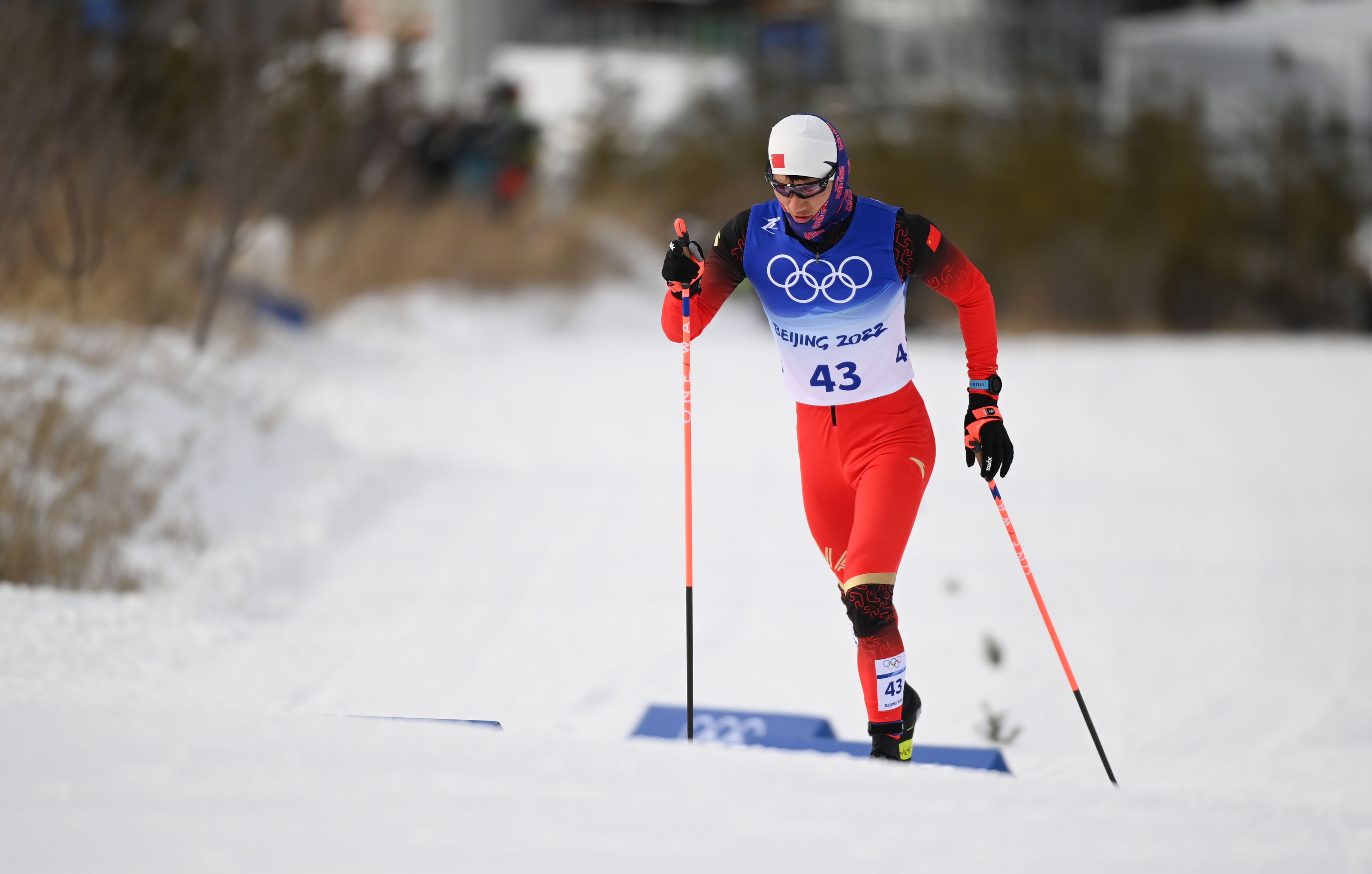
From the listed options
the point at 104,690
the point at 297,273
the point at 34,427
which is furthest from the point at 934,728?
the point at 297,273

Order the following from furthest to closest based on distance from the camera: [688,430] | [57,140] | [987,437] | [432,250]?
[432,250] → [57,140] → [688,430] → [987,437]

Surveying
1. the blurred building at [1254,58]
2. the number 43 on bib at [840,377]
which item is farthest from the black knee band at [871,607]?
the blurred building at [1254,58]

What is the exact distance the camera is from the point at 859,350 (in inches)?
156

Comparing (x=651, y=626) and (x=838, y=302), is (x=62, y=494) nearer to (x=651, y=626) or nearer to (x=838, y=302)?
(x=651, y=626)

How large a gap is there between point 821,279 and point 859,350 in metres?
0.27

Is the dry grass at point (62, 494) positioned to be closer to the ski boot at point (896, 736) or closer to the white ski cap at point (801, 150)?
the ski boot at point (896, 736)

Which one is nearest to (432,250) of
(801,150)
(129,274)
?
(129,274)

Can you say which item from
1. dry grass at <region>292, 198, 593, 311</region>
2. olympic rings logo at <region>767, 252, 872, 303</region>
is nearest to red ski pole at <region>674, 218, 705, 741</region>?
olympic rings logo at <region>767, 252, 872, 303</region>

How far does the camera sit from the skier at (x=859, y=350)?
3811 millimetres

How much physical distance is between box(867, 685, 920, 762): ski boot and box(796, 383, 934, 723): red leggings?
0.02 meters

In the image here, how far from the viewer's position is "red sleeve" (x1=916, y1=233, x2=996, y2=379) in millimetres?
3918

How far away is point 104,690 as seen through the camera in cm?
336

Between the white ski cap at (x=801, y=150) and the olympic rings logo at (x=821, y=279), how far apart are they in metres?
0.30

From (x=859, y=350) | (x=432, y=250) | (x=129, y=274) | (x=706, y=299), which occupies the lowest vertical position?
(x=432, y=250)
